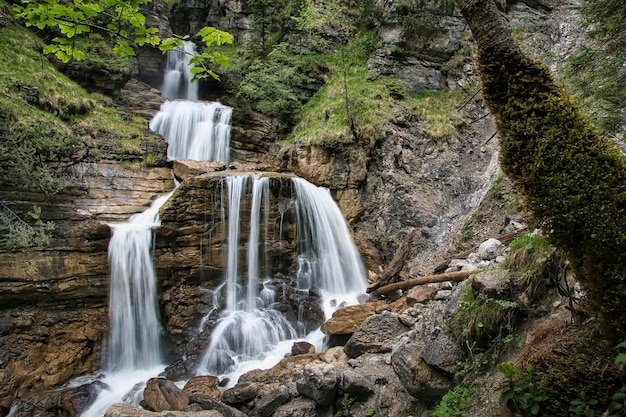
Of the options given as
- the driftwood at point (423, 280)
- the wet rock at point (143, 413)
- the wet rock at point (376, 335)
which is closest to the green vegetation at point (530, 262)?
the driftwood at point (423, 280)

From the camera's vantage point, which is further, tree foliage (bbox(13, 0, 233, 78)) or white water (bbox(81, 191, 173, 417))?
white water (bbox(81, 191, 173, 417))

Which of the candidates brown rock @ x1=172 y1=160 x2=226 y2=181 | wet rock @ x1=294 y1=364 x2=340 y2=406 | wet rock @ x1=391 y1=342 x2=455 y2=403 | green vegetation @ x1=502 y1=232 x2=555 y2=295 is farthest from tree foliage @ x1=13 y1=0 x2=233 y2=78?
brown rock @ x1=172 y1=160 x2=226 y2=181

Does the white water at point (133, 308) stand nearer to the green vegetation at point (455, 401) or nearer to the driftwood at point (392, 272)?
the driftwood at point (392, 272)

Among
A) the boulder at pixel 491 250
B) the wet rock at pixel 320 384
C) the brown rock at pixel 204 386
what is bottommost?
the brown rock at pixel 204 386

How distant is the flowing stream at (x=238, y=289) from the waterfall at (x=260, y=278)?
1.0 inches

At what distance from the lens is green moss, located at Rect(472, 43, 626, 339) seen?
2.23m

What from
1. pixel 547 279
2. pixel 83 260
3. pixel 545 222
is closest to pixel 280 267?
pixel 83 260

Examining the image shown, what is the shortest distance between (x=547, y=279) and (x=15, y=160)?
11.0 meters

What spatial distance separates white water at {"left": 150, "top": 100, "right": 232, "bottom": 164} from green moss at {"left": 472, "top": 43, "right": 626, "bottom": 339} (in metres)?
12.5

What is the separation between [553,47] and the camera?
15242 millimetres

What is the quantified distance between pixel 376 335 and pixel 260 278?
4.99 metres

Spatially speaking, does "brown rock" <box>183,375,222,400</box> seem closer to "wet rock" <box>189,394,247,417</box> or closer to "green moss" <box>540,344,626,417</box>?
"wet rock" <box>189,394,247,417</box>

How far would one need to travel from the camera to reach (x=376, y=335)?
19.8ft

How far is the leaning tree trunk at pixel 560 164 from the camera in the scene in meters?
2.23
